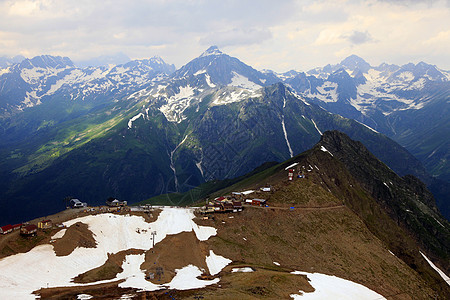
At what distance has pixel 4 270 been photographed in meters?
82.5

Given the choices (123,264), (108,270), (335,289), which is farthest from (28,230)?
(335,289)

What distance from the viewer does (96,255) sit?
100562 millimetres

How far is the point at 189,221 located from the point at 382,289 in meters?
78.3

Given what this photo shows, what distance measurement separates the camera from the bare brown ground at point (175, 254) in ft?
317

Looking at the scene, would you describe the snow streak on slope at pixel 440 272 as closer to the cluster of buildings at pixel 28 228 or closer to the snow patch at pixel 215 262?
the snow patch at pixel 215 262

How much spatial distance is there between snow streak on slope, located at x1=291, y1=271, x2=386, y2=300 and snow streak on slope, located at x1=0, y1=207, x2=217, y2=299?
34468 millimetres

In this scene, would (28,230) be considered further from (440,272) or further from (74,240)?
(440,272)

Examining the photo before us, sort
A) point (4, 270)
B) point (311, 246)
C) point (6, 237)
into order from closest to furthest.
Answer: point (4, 270)
point (6, 237)
point (311, 246)

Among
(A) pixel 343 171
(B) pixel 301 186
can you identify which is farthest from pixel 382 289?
(A) pixel 343 171

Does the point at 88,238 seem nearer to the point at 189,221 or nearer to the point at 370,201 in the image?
the point at 189,221

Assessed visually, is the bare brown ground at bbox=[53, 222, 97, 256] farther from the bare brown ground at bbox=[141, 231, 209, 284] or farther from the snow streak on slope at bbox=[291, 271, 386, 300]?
the snow streak on slope at bbox=[291, 271, 386, 300]

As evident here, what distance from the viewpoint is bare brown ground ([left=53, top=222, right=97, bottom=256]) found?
98.2 metres

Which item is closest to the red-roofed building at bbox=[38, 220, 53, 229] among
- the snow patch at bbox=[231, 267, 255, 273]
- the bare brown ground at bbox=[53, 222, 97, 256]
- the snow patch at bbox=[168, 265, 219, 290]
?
the bare brown ground at bbox=[53, 222, 97, 256]

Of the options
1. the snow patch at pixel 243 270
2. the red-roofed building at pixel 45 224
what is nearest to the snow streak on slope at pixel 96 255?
the red-roofed building at pixel 45 224
